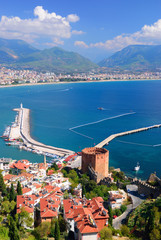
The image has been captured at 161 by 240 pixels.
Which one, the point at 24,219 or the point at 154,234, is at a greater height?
the point at 154,234

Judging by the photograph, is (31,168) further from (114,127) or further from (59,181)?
(114,127)

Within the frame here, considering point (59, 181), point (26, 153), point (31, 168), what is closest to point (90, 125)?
point (26, 153)

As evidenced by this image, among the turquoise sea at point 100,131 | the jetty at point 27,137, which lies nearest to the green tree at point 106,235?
the turquoise sea at point 100,131

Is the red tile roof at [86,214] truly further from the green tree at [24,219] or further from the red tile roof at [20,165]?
the red tile roof at [20,165]

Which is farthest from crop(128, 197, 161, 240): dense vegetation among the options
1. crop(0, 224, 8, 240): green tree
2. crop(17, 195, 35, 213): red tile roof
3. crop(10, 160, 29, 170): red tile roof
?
crop(10, 160, 29, 170): red tile roof

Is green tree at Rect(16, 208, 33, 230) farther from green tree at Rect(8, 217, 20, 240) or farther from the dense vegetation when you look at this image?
the dense vegetation

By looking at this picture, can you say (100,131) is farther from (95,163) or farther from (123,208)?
(123,208)

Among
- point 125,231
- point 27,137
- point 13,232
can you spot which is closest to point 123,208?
point 125,231
